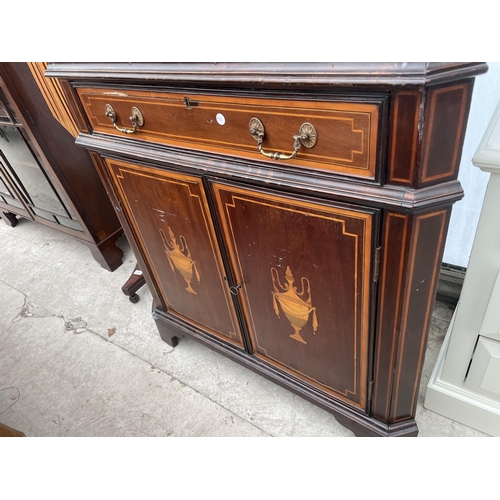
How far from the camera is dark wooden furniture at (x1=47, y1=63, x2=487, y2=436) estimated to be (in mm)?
493

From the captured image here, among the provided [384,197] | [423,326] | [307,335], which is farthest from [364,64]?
[307,335]

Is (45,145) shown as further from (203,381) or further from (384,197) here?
(384,197)

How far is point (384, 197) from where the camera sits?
537mm

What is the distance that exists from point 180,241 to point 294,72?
528 mm

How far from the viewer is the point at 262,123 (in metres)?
0.59

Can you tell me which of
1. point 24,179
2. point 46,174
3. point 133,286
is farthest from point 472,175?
point 24,179

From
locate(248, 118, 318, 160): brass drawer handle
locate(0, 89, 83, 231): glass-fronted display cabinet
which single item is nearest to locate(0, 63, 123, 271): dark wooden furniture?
locate(0, 89, 83, 231): glass-fronted display cabinet

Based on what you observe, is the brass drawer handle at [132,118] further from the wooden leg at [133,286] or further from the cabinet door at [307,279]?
the wooden leg at [133,286]

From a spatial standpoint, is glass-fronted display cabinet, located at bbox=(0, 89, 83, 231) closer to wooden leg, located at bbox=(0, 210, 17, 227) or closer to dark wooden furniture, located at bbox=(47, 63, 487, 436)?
wooden leg, located at bbox=(0, 210, 17, 227)

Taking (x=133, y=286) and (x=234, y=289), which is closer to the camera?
(x=234, y=289)

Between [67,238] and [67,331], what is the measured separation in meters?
0.66

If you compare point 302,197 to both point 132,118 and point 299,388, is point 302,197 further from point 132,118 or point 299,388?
point 299,388

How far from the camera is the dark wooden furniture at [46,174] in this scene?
1.31 meters

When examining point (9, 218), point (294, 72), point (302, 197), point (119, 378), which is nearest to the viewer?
point (294, 72)
